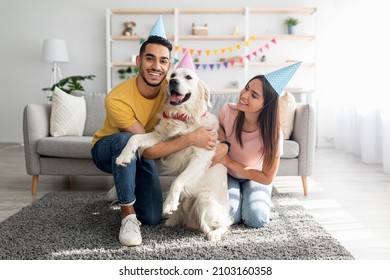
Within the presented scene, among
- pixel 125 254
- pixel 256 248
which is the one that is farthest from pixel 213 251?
pixel 125 254

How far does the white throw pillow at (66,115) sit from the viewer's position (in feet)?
11.4

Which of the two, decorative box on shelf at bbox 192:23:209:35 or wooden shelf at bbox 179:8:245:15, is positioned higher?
wooden shelf at bbox 179:8:245:15

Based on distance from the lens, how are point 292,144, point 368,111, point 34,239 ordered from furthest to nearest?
point 368,111
point 292,144
point 34,239

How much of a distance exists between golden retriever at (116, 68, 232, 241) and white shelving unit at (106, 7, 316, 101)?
166 inches

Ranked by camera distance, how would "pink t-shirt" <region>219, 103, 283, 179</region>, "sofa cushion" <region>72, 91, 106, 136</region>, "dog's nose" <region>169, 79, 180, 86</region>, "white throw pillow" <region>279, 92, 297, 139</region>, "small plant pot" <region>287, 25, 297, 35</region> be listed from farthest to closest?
"small plant pot" <region>287, 25, 297, 35</region> < "sofa cushion" <region>72, 91, 106, 136</region> < "white throw pillow" <region>279, 92, 297, 139</region> < "pink t-shirt" <region>219, 103, 283, 179</region> < "dog's nose" <region>169, 79, 180, 86</region>

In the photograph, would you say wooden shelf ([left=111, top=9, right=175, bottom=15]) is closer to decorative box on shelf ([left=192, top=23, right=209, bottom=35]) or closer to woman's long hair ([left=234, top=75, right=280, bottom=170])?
decorative box on shelf ([left=192, top=23, right=209, bottom=35])

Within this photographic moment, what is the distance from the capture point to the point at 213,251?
1.88 metres

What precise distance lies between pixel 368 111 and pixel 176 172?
325 cm

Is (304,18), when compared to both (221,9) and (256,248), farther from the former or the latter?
(256,248)

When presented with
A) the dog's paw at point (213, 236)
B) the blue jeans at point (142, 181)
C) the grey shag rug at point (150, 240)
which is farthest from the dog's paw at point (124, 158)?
the dog's paw at point (213, 236)

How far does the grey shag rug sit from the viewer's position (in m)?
1.84

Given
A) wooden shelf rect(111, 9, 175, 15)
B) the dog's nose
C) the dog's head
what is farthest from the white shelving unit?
the dog's nose

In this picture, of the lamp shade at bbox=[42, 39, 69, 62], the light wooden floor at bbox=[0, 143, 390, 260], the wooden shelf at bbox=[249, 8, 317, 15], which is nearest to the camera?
the light wooden floor at bbox=[0, 143, 390, 260]

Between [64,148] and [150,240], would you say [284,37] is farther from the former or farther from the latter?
[150,240]
